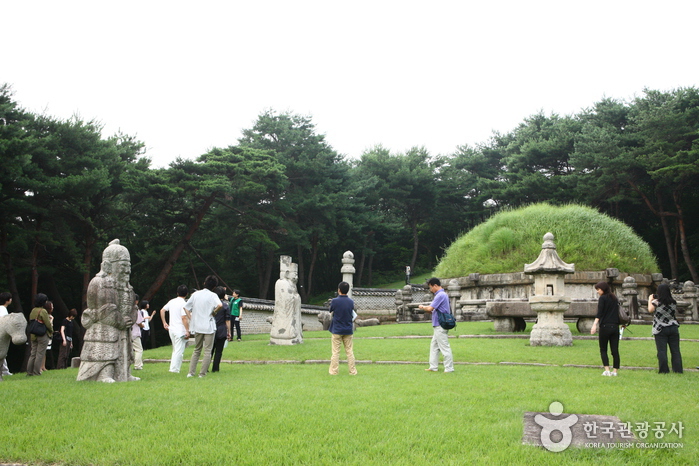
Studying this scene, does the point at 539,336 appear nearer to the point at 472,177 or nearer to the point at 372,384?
the point at 372,384

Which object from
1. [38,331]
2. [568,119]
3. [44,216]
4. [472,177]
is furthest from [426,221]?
[38,331]

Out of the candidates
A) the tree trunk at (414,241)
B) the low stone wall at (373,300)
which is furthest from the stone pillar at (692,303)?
the tree trunk at (414,241)

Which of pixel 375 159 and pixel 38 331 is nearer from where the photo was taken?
pixel 38 331

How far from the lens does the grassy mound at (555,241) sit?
21.9m

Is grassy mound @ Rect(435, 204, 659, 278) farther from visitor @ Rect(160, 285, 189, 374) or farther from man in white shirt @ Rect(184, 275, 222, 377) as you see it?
man in white shirt @ Rect(184, 275, 222, 377)

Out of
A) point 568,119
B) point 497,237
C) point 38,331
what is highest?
point 568,119

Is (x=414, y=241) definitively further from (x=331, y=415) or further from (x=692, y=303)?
(x=331, y=415)

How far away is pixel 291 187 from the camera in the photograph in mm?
35844

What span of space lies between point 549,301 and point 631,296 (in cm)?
860

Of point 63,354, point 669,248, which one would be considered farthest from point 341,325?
point 669,248

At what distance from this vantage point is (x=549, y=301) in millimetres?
12664

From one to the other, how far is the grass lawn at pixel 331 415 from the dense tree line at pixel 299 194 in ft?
51.9

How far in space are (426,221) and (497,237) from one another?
1985cm

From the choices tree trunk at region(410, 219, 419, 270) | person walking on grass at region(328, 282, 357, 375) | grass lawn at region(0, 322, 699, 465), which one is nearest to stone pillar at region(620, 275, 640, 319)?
grass lawn at region(0, 322, 699, 465)
